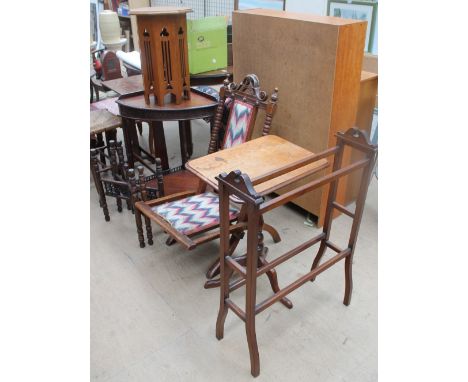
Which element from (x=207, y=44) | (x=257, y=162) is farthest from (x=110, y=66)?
(x=257, y=162)

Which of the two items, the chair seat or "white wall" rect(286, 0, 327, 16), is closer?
the chair seat

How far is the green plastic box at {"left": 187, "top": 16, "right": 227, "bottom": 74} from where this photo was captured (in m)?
3.04

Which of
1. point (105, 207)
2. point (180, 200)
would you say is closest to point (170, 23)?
point (180, 200)

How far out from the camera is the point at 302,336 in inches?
74.9

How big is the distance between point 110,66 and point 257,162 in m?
2.63

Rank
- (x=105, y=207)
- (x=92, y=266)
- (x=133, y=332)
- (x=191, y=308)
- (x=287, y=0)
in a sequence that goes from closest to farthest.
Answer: (x=133, y=332) → (x=191, y=308) → (x=92, y=266) → (x=105, y=207) → (x=287, y=0)

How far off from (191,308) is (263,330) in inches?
16.0

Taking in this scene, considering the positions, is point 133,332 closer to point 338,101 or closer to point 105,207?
point 105,207

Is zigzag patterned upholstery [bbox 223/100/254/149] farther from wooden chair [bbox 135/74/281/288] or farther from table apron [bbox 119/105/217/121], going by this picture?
table apron [bbox 119/105/217/121]

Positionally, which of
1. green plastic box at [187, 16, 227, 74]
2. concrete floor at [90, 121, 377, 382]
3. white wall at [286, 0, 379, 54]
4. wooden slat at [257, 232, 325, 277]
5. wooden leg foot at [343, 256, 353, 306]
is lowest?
concrete floor at [90, 121, 377, 382]

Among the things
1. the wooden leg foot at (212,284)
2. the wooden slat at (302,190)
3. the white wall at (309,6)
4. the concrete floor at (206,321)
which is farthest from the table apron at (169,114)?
the white wall at (309,6)

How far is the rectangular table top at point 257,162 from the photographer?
1735mm

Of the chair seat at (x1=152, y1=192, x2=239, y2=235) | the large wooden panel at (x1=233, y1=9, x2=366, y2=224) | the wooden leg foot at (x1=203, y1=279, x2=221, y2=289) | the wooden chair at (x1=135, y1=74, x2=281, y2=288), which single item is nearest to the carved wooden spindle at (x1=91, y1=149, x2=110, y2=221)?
the wooden chair at (x1=135, y1=74, x2=281, y2=288)

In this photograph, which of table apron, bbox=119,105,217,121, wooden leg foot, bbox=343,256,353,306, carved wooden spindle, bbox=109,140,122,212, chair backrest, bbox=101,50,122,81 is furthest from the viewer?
chair backrest, bbox=101,50,122,81
